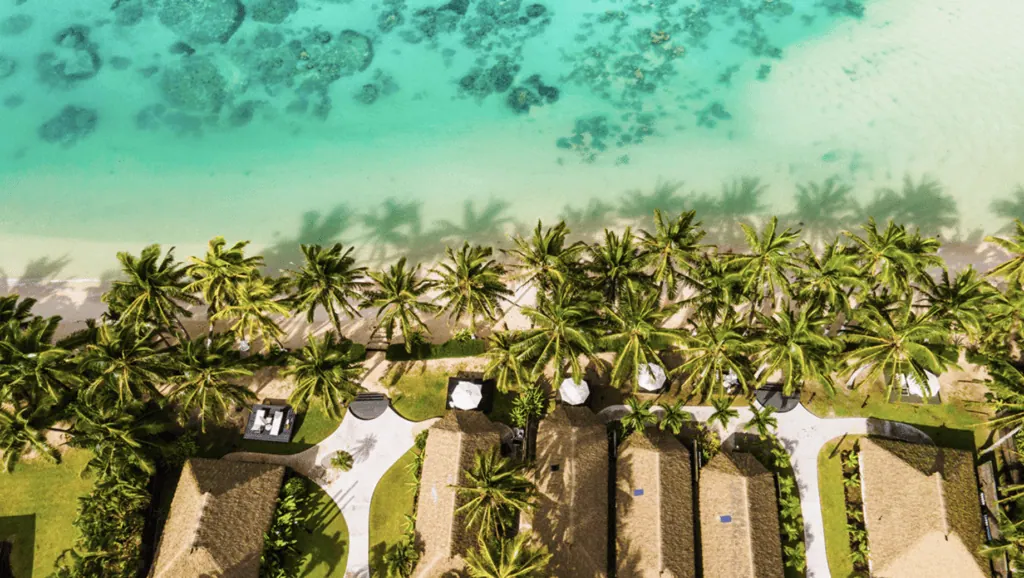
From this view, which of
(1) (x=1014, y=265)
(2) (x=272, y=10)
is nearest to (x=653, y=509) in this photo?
(1) (x=1014, y=265)

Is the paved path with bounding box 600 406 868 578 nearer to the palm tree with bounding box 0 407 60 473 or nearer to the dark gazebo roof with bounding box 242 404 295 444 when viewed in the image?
the dark gazebo roof with bounding box 242 404 295 444

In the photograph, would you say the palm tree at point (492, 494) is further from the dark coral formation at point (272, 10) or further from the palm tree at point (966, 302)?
the dark coral formation at point (272, 10)

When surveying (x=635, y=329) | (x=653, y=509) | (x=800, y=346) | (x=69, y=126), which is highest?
(x=69, y=126)

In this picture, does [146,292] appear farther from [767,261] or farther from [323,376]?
[767,261]

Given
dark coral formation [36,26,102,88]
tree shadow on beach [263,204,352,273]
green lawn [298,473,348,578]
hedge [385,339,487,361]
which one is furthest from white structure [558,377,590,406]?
dark coral formation [36,26,102,88]

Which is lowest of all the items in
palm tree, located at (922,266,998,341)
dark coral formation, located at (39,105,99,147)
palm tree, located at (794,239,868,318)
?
palm tree, located at (922,266,998,341)

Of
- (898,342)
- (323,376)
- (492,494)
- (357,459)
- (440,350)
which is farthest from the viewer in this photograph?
(440,350)
